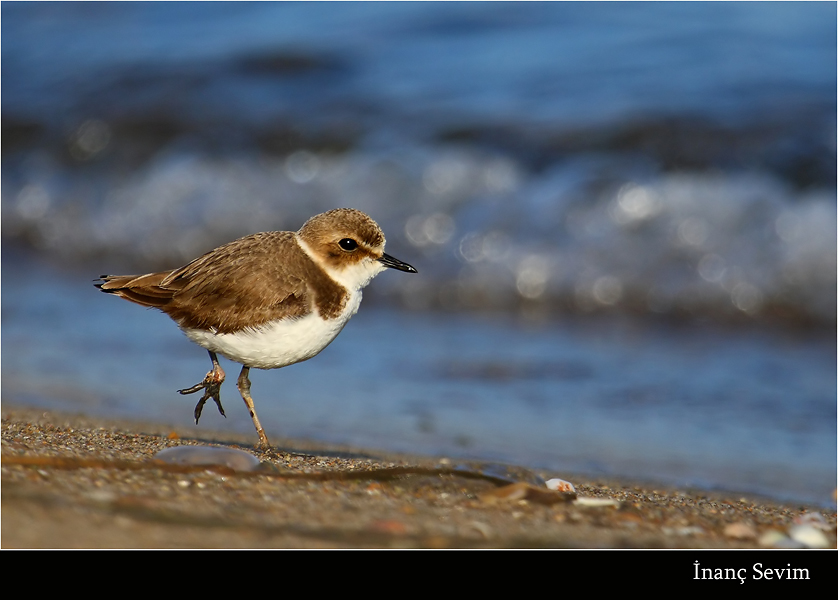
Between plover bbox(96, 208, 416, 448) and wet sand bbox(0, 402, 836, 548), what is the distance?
55 centimetres

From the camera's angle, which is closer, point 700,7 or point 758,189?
point 758,189

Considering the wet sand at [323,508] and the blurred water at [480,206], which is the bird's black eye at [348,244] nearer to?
the wet sand at [323,508]

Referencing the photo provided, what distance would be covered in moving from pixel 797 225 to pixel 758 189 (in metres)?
0.65

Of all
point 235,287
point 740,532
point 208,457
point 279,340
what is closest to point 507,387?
point 279,340

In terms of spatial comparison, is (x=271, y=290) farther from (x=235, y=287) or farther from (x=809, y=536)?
(x=809, y=536)

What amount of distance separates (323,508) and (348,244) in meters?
1.76

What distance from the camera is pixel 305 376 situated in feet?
22.6

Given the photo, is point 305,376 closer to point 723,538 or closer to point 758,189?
point 723,538

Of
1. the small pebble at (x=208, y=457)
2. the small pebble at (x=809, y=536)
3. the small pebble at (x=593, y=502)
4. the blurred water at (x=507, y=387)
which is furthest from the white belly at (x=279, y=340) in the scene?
the small pebble at (x=809, y=536)

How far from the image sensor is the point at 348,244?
192 inches

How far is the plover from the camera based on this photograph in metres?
4.59

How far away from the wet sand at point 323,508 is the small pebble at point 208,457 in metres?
0.05

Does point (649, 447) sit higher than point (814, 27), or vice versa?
point (814, 27)
